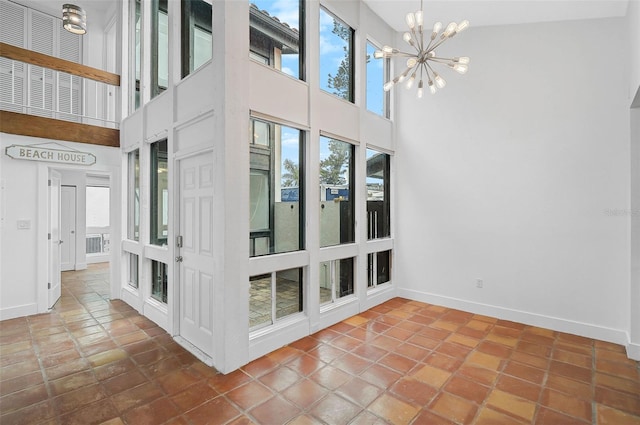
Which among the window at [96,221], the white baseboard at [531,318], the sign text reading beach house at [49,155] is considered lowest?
the white baseboard at [531,318]

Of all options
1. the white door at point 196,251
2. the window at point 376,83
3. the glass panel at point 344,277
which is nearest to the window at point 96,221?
the white door at point 196,251

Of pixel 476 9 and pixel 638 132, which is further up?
pixel 476 9

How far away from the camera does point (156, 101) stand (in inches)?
166

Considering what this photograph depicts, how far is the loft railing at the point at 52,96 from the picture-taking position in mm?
4484

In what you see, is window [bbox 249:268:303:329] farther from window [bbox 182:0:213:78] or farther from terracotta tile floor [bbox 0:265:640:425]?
window [bbox 182:0:213:78]

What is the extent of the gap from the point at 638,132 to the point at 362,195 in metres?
3.28

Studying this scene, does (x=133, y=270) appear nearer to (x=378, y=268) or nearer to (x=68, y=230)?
(x=68, y=230)

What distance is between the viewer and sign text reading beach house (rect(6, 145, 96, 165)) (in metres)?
4.41

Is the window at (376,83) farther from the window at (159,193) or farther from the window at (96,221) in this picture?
the window at (96,221)

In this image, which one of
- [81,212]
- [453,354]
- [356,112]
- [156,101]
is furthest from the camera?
[81,212]

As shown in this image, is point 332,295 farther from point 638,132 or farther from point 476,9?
point 476,9

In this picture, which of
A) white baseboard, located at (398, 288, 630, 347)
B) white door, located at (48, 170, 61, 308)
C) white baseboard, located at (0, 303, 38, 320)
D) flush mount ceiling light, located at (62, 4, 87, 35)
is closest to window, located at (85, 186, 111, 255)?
white door, located at (48, 170, 61, 308)

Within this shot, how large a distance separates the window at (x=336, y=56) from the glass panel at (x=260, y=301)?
271 centimetres

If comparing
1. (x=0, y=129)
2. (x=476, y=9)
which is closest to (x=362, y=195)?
(x=476, y=9)
